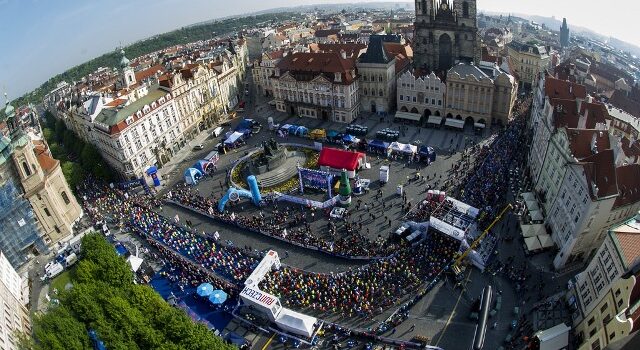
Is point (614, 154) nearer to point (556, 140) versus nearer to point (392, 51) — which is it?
point (556, 140)

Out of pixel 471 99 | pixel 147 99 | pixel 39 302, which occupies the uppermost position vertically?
pixel 147 99

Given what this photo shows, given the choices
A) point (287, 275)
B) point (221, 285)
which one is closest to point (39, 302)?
point (221, 285)

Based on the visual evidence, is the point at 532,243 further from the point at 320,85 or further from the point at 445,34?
the point at 445,34

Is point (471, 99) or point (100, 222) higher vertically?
point (471, 99)

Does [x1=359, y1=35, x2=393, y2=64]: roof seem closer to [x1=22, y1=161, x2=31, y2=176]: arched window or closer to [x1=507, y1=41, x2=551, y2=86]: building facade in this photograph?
[x1=507, y1=41, x2=551, y2=86]: building facade

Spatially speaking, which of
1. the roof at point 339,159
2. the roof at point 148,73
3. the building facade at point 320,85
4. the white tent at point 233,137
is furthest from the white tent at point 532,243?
the roof at point 148,73

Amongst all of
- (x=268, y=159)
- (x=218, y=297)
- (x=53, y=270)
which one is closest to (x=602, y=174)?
(x=218, y=297)

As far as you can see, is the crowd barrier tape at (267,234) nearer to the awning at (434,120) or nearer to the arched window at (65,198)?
the arched window at (65,198)
